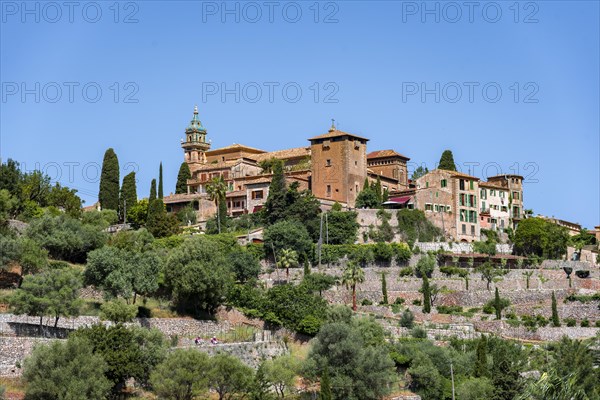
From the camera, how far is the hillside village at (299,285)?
60.4 m

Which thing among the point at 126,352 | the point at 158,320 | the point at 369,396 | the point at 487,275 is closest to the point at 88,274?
the point at 158,320

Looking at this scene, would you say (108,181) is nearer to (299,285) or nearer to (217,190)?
(217,190)

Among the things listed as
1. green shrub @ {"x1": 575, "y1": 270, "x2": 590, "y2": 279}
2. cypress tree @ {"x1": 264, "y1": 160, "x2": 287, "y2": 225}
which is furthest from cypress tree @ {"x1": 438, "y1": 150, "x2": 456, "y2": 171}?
green shrub @ {"x1": 575, "y1": 270, "x2": 590, "y2": 279}

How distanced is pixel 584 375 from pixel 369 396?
1158 centimetres

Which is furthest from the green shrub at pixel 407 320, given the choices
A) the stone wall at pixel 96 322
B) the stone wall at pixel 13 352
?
the stone wall at pixel 13 352

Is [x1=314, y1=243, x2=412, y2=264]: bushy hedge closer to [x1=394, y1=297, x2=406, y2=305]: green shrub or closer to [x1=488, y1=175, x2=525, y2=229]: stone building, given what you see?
[x1=394, y1=297, x2=406, y2=305]: green shrub

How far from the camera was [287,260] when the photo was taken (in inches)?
3541

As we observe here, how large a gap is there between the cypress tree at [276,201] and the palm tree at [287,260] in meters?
6.83

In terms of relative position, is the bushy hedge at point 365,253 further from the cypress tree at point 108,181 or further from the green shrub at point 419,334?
the cypress tree at point 108,181

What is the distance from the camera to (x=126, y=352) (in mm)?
59344

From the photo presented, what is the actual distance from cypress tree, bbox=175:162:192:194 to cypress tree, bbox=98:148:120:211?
14.2 metres

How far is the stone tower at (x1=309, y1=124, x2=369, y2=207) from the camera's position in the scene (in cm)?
10475

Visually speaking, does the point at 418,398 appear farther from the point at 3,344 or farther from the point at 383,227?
the point at 383,227

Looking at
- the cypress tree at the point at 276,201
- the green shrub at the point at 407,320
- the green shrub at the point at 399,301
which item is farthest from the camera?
the cypress tree at the point at 276,201
